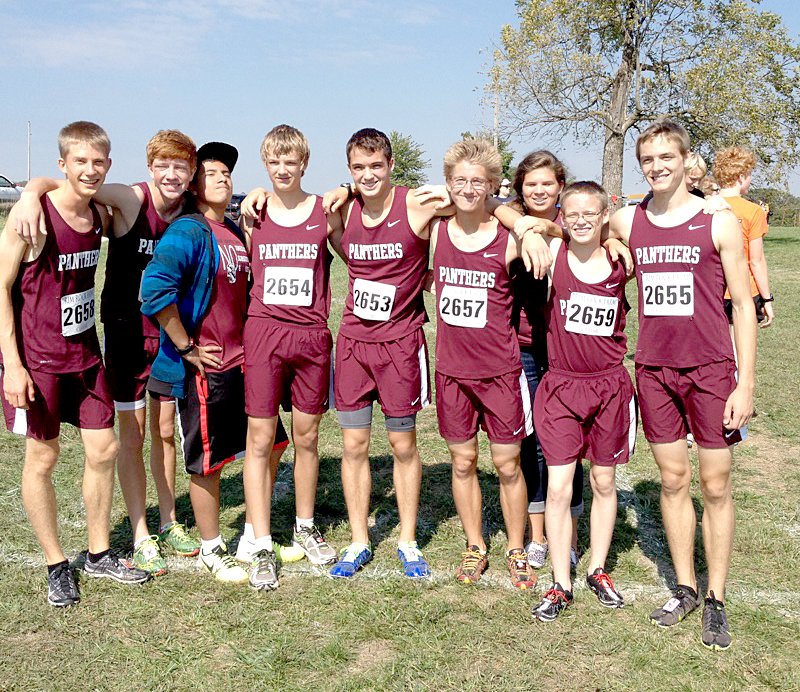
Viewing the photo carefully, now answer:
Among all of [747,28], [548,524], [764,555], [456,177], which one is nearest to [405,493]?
[548,524]

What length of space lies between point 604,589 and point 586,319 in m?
1.24

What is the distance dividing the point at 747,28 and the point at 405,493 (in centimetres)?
2493

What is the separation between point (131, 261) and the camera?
3.81 m

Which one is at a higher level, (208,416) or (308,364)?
(308,364)

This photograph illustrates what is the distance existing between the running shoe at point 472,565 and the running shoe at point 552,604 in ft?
1.30

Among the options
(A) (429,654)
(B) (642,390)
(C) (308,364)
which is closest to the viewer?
(A) (429,654)

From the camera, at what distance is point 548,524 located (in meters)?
3.51

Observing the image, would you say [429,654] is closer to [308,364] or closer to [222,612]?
[222,612]

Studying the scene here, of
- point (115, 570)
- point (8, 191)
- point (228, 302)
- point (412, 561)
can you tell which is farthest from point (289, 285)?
point (8, 191)

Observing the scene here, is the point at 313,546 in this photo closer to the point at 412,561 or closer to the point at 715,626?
the point at 412,561

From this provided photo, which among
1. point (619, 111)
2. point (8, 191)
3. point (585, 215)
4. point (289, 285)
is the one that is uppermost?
point (619, 111)

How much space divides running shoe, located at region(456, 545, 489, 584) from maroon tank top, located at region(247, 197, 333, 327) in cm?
137

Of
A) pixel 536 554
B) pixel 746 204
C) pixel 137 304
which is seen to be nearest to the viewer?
pixel 137 304

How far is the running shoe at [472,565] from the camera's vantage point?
149 inches
